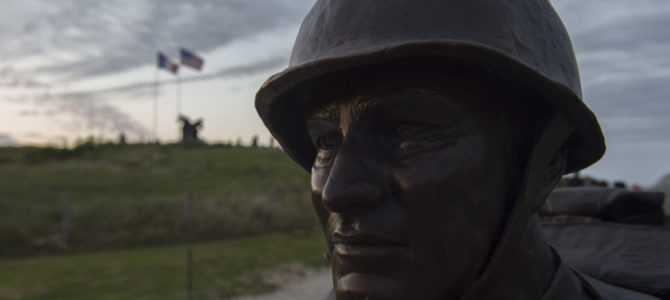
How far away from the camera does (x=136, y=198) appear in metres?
18.3

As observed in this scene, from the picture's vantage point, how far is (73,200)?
1759 cm

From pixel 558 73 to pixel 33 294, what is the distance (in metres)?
8.29

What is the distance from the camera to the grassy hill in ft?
46.6

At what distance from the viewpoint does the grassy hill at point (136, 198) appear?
14203mm

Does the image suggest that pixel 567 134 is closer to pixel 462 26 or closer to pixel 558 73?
pixel 558 73

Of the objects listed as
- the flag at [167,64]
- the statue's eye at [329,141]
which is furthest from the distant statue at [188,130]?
the statue's eye at [329,141]

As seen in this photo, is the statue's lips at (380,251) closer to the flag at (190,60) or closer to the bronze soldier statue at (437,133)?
the bronze soldier statue at (437,133)

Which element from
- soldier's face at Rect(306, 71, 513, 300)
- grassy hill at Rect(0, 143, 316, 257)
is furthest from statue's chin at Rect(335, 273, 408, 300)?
grassy hill at Rect(0, 143, 316, 257)

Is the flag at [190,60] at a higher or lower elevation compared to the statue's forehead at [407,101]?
higher

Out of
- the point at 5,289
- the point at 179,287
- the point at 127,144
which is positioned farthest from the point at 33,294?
the point at 127,144

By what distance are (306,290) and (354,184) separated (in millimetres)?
7112

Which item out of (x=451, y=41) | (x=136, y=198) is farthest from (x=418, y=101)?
(x=136, y=198)

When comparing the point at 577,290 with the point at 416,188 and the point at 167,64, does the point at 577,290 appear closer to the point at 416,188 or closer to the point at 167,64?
the point at 416,188

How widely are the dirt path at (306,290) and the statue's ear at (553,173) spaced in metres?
5.81
